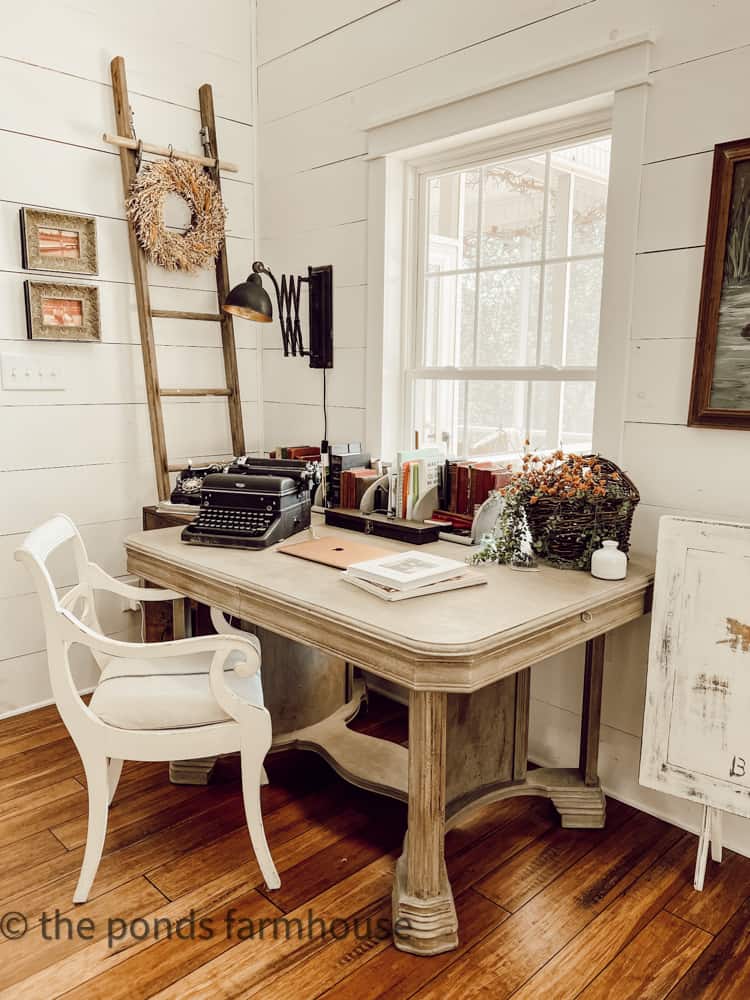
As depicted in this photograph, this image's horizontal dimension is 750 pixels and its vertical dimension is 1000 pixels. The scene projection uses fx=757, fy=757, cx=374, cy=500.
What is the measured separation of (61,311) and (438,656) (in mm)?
2147

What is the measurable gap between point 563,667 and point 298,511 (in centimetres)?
102

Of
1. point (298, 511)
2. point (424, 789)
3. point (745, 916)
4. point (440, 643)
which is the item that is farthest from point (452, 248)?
point (745, 916)

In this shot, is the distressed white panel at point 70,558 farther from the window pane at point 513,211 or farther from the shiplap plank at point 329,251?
the window pane at point 513,211

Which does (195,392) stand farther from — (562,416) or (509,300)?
(562,416)

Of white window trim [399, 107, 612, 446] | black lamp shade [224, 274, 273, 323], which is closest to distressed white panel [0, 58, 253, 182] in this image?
black lamp shade [224, 274, 273, 323]

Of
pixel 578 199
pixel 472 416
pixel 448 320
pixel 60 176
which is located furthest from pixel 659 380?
pixel 60 176

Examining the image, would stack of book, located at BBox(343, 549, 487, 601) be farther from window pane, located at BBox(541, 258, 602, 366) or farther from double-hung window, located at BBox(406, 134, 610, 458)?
window pane, located at BBox(541, 258, 602, 366)

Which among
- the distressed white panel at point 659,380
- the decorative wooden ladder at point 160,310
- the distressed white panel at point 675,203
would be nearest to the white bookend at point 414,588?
the distressed white panel at point 659,380

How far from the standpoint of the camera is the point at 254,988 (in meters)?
1.64

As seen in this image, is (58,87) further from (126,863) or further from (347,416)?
(126,863)

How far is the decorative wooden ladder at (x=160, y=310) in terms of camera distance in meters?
2.92

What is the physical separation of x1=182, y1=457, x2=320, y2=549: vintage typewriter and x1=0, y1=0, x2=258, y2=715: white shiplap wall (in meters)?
0.88

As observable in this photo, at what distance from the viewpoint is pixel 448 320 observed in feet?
9.49

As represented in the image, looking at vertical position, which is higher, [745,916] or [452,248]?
[452,248]
